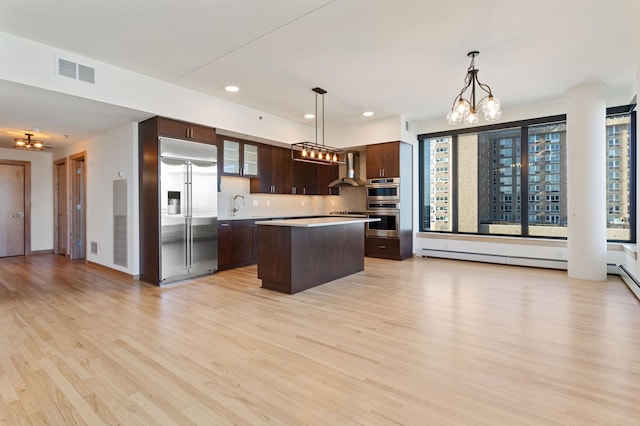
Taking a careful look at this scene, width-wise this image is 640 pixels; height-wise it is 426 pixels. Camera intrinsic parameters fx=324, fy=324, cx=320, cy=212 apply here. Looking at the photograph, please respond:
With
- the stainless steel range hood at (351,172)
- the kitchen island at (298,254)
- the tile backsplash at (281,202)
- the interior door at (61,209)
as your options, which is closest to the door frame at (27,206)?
the interior door at (61,209)

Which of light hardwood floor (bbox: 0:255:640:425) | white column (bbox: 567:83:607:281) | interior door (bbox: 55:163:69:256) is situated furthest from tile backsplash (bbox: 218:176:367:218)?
interior door (bbox: 55:163:69:256)

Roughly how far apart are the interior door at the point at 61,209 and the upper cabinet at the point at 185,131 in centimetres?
454

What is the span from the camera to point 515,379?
216 centimetres

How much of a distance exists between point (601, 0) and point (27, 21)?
5309 millimetres

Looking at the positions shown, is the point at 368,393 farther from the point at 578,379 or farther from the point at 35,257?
the point at 35,257

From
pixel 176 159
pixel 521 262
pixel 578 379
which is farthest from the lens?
pixel 521 262

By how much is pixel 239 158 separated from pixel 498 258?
5.38m

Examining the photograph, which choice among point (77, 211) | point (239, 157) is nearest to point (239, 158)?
point (239, 157)

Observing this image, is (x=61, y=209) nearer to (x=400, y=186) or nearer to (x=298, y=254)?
(x=298, y=254)

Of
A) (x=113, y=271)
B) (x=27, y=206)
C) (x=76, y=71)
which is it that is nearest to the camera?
(x=76, y=71)

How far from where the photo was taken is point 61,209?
7746mm

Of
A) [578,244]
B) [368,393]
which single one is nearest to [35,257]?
[368,393]

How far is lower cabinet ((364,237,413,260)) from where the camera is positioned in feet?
22.2

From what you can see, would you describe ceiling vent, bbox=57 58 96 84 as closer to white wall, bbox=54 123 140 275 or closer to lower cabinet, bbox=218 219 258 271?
white wall, bbox=54 123 140 275
